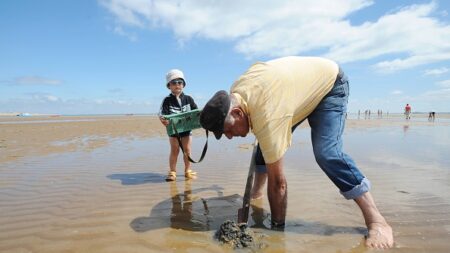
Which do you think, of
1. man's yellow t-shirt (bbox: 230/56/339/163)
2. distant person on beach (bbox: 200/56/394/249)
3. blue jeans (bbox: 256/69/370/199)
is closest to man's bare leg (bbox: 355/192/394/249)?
distant person on beach (bbox: 200/56/394/249)

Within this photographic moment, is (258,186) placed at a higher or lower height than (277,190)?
lower

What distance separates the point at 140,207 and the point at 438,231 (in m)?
2.99

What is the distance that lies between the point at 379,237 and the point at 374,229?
3.6 inches

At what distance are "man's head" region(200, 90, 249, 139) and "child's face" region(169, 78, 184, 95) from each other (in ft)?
9.80

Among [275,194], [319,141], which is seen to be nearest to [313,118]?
[319,141]

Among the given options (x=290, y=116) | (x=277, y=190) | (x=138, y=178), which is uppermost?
(x=290, y=116)

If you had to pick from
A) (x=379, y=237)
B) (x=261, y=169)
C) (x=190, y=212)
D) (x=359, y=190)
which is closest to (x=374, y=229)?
(x=379, y=237)

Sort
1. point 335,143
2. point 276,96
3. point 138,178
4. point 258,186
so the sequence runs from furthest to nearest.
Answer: point 138,178, point 258,186, point 335,143, point 276,96

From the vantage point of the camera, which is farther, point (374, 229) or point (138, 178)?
point (138, 178)

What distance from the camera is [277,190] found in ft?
9.64

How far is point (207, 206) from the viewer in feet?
12.9

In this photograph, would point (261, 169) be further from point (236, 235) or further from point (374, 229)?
point (374, 229)

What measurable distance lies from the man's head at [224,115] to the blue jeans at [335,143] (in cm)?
70

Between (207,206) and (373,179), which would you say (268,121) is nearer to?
(207,206)
